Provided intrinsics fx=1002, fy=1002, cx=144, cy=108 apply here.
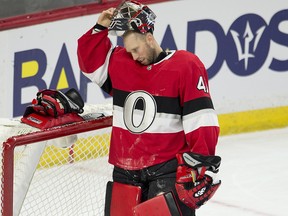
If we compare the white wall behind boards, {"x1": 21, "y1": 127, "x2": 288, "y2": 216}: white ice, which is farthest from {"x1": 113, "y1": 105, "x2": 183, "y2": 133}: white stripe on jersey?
the white wall behind boards

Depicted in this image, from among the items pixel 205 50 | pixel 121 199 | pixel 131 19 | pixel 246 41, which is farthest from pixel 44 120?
pixel 246 41

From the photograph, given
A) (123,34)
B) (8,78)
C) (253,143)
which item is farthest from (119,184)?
(253,143)

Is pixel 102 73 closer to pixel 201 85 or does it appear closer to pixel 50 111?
pixel 50 111

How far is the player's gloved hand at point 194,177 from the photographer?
10.7ft

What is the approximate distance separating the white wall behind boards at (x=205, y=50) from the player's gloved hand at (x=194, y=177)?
2.43 meters

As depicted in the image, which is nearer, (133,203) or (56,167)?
(133,203)

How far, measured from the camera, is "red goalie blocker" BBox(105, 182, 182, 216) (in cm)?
341

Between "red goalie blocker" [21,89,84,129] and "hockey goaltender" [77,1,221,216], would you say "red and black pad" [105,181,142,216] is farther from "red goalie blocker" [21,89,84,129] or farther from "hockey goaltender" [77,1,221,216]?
"red goalie blocker" [21,89,84,129]

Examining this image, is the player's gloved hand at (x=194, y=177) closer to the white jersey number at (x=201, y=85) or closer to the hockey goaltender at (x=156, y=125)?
the hockey goaltender at (x=156, y=125)

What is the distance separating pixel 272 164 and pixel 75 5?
149 cm

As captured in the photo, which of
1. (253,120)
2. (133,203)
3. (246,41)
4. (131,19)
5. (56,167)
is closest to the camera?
(131,19)

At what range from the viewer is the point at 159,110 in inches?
135

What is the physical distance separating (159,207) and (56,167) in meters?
0.86

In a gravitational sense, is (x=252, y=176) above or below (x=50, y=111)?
below
